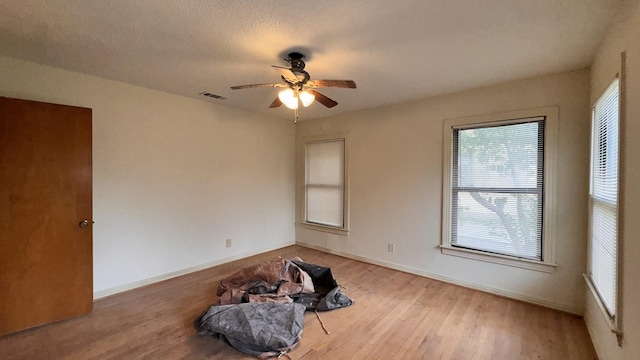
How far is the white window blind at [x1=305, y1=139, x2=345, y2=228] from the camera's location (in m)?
4.58

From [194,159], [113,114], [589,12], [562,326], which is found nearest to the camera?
[589,12]

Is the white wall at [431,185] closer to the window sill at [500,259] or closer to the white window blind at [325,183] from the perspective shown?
the window sill at [500,259]

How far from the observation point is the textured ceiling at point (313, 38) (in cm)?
171

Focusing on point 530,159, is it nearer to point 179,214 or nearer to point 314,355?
point 314,355

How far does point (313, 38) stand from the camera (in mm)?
2082

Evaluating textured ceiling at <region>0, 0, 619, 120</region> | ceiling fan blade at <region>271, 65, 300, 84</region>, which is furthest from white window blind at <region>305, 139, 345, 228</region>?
ceiling fan blade at <region>271, 65, 300, 84</region>

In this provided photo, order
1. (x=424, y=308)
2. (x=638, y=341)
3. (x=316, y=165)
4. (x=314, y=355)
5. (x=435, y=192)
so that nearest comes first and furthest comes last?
(x=638, y=341) < (x=314, y=355) < (x=424, y=308) < (x=435, y=192) < (x=316, y=165)

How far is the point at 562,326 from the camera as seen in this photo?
95.2 inches

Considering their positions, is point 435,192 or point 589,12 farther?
point 435,192

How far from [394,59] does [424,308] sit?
249cm

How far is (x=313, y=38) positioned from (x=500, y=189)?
261 cm

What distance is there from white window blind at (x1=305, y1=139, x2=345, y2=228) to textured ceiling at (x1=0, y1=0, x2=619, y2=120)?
1.77 metres

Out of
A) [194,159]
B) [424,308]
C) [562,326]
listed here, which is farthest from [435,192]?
[194,159]

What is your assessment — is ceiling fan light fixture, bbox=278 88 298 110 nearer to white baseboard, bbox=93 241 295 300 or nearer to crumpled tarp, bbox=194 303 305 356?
crumpled tarp, bbox=194 303 305 356
